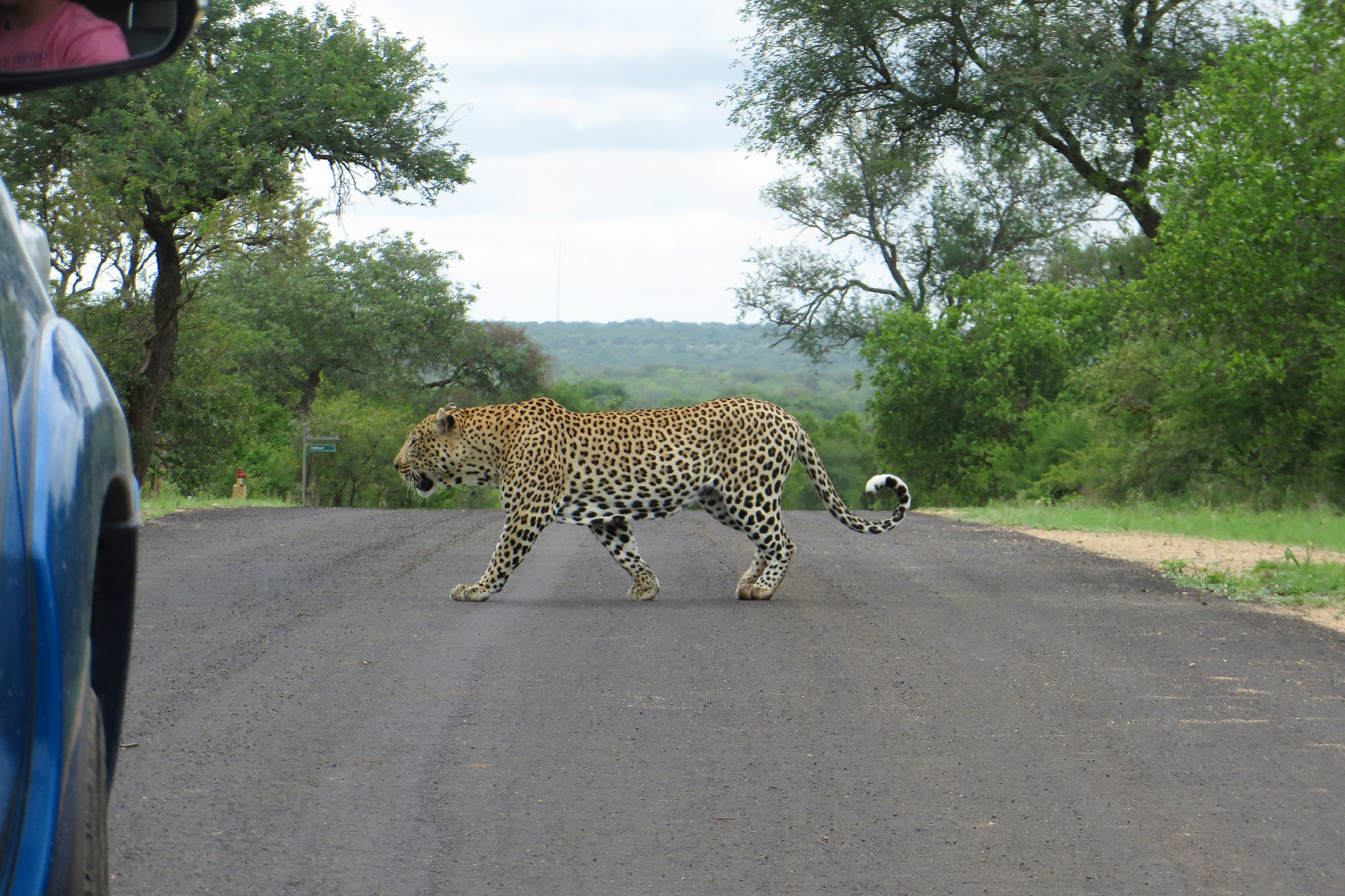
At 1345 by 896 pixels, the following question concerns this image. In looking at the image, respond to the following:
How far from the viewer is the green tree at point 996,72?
25078 mm

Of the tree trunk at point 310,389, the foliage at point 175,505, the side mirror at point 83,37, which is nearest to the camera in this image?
the side mirror at point 83,37

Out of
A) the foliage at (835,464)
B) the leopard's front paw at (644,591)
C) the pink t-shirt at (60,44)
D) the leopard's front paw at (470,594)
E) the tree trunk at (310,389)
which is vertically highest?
the pink t-shirt at (60,44)

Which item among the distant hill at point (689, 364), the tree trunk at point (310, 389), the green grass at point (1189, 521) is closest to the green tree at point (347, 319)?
the tree trunk at point (310, 389)

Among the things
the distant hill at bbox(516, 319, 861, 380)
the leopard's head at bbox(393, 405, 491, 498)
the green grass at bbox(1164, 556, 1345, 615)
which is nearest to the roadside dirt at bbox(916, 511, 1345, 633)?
the green grass at bbox(1164, 556, 1345, 615)

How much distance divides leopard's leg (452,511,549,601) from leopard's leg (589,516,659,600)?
1.76 ft

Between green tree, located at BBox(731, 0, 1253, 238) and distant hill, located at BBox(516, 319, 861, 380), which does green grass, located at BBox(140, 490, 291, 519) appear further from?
distant hill, located at BBox(516, 319, 861, 380)

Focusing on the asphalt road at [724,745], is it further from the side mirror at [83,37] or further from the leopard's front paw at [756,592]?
the side mirror at [83,37]

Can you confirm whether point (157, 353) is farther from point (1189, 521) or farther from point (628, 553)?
point (628, 553)

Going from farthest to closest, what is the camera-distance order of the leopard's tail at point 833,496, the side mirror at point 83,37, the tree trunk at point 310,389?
1. the tree trunk at point 310,389
2. the leopard's tail at point 833,496
3. the side mirror at point 83,37

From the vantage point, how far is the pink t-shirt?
6.32 feet

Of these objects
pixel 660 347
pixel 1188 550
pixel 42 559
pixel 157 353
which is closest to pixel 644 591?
pixel 1188 550

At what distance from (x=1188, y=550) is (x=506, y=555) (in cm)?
752

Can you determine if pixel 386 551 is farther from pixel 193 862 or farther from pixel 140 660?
pixel 193 862

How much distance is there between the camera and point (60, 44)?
1.97 meters
